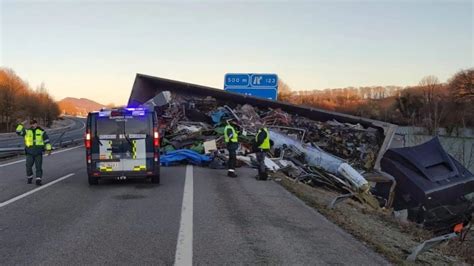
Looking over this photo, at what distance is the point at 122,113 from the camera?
12.4 meters

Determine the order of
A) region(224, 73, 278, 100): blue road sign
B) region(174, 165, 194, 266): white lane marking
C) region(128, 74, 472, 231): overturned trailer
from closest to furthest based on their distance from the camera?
region(174, 165, 194, 266): white lane marking < region(128, 74, 472, 231): overturned trailer < region(224, 73, 278, 100): blue road sign

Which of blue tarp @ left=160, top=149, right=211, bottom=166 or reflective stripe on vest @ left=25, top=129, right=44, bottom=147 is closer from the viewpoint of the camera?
reflective stripe on vest @ left=25, top=129, right=44, bottom=147

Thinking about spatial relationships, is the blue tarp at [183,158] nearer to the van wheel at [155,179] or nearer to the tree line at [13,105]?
the van wheel at [155,179]

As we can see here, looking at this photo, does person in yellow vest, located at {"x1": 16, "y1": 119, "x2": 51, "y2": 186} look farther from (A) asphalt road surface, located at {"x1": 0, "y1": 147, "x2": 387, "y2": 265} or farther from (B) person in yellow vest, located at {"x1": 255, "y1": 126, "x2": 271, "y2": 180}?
(B) person in yellow vest, located at {"x1": 255, "y1": 126, "x2": 271, "y2": 180}

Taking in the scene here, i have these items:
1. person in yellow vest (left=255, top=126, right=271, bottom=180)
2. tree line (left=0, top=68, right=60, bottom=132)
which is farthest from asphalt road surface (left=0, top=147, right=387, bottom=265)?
tree line (left=0, top=68, right=60, bottom=132)

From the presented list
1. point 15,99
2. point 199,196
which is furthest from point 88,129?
point 15,99

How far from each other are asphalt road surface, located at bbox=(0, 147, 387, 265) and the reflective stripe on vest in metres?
1.10

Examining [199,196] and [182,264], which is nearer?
[182,264]

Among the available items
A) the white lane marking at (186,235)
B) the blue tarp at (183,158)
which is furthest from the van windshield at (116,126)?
the blue tarp at (183,158)

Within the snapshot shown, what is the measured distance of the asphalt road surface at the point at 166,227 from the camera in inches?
242

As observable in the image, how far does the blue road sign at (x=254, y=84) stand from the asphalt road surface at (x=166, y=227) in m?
16.0

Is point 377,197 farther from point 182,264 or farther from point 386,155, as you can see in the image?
point 182,264

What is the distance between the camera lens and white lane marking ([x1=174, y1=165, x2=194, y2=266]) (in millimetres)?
5938

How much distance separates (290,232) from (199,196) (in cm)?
364
